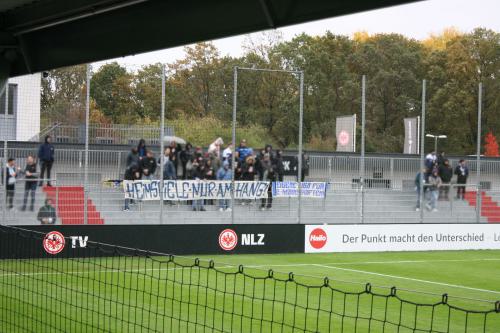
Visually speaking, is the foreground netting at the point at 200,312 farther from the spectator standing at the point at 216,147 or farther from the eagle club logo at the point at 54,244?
the spectator standing at the point at 216,147

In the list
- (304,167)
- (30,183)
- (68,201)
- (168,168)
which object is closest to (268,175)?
(304,167)

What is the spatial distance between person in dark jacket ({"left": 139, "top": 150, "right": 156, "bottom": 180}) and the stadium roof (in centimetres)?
939

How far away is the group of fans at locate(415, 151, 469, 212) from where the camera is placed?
92.5ft

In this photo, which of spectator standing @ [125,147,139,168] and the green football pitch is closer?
the green football pitch

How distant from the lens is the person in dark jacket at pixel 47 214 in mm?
21359

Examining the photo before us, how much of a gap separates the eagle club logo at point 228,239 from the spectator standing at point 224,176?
106 centimetres

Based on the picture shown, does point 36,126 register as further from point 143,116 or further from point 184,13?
point 184,13

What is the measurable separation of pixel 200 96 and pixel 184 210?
12.1ft

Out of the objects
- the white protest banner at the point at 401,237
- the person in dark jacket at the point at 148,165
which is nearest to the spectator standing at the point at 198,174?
the person in dark jacket at the point at 148,165

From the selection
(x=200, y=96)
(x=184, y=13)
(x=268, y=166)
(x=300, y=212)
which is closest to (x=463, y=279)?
(x=300, y=212)

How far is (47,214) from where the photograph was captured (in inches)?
846

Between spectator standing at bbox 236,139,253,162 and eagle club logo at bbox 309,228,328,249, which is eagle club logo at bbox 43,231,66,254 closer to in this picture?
spectator standing at bbox 236,139,253,162

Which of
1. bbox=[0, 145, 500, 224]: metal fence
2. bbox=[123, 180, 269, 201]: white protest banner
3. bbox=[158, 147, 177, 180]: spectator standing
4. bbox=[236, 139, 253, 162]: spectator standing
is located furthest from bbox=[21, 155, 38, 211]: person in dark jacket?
bbox=[236, 139, 253, 162]: spectator standing

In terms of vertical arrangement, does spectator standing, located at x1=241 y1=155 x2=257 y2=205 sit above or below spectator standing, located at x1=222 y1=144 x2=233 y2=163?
below
